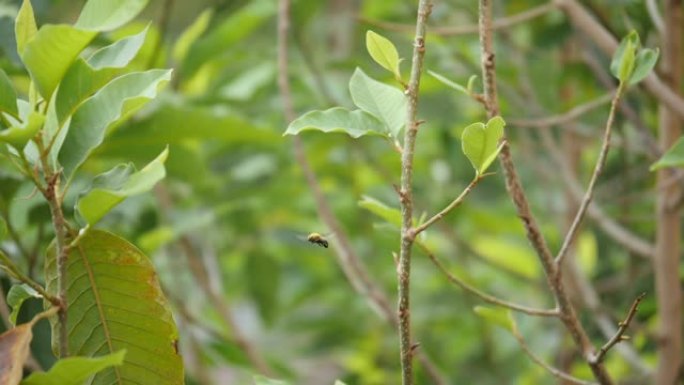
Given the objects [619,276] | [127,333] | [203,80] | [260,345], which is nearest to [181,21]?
[260,345]

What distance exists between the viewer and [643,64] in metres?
0.89

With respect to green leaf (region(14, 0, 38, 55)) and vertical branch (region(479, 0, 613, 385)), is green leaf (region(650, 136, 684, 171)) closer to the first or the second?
vertical branch (region(479, 0, 613, 385))

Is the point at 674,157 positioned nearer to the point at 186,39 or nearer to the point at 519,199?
the point at 519,199

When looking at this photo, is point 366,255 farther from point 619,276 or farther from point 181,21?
point 181,21

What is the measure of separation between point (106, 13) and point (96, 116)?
0.07 meters

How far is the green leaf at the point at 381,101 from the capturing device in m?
0.79

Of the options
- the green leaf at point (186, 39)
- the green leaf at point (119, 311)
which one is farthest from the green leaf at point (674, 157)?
the green leaf at point (186, 39)

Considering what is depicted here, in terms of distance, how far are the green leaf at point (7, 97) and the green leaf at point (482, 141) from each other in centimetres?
30

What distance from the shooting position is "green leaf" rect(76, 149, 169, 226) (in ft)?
2.26

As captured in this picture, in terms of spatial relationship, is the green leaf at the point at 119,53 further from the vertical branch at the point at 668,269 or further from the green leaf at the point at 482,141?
the vertical branch at the point at 668,269

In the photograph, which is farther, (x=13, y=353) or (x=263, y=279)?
(x=263, y=279)

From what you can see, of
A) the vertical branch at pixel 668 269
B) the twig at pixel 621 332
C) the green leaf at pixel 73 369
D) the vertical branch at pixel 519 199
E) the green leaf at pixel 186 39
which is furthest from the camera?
the green leaf at pixel 186 39

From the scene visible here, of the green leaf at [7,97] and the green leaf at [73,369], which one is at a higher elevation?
the green leaf at [7,97]

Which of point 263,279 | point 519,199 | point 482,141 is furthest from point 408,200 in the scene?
point 263,279
